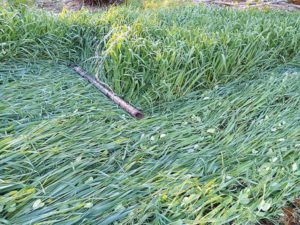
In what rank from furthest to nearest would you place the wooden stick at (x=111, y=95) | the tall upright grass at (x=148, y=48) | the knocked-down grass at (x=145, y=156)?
the tall upright grass at (x=148, y=48), the wooden stick at (x=111, y=95), the knocked-down grass at (x=145, y=156)

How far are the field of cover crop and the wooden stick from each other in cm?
6

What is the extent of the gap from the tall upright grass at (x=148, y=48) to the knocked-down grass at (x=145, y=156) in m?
0.22

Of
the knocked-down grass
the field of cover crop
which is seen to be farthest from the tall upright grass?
the knocked-down grass

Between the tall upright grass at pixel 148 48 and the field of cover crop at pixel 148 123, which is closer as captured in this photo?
the field of cover crop at pixel 148 123

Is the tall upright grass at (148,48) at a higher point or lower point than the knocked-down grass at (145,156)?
higher

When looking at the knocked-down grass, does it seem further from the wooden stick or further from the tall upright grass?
the tall upright grass

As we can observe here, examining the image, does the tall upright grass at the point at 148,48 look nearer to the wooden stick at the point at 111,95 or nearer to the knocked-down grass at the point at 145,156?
the wooden stick at the point at 111,95

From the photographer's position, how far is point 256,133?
2062 millimetres

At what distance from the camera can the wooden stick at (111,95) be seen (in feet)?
7.57

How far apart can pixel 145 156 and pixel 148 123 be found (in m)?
0.35

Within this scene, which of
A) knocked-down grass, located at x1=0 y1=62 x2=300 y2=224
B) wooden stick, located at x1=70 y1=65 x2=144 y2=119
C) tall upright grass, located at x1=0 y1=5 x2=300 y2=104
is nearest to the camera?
knocked-down grass, located at x1=0 y1=62 x2=300 y2=224

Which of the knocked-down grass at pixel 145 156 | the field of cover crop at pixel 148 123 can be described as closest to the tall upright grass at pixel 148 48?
the field of cover crop at pixel 148 123

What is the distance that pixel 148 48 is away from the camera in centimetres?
278

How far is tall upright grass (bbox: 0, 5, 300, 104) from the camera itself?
2629mm
